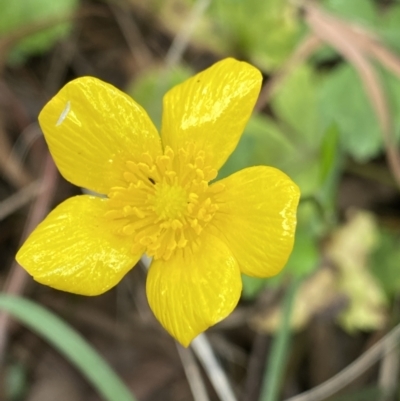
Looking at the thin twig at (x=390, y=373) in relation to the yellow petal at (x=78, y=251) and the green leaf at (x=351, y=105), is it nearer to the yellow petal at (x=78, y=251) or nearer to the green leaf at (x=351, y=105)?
the green leaf at (x=351, y=105)

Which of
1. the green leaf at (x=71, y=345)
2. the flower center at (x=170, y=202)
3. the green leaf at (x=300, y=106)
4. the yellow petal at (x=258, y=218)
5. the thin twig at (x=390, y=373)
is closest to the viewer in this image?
the yellow petal at (x=258, y=218)

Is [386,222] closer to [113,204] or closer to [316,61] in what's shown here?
[316,61]

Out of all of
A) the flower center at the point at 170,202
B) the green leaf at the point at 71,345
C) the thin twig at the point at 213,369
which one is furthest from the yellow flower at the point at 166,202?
the thin twig at the point at 213,369

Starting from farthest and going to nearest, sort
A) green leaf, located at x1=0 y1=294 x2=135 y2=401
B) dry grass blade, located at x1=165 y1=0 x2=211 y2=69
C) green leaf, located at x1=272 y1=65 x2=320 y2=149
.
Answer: dry grass blade, located at x1=165 y1=0 x2=211 y2=69 < green leaf, located at x1=272 y1=65 x2=320 y2=149 < green leaf, located at x1=0 y1=294 x2=135 y2=401

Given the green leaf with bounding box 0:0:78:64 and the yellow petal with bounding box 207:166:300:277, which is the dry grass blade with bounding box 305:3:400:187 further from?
the green leaf with bounding box 0:0:78:64

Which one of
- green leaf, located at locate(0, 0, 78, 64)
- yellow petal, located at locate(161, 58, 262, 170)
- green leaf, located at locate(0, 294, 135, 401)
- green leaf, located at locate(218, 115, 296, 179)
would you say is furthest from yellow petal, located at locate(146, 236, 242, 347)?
green leaf, located at locate(0, 0, 78, 64)

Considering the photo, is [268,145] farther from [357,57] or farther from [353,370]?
[353,370]
